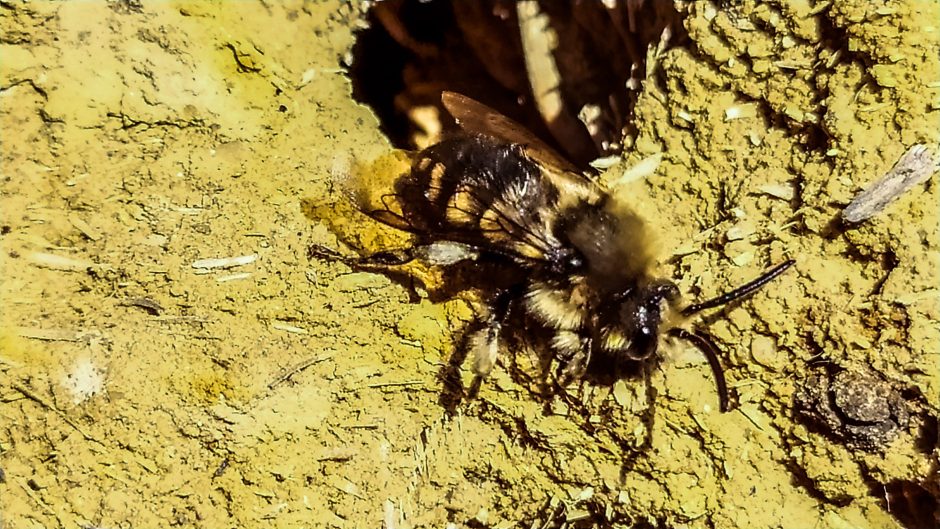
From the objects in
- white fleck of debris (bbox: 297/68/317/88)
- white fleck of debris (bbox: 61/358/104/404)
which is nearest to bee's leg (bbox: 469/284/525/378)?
white fleck of debris (bbox: 297/68/317/88)

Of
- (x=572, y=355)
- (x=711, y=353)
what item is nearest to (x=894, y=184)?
(x=711, y=353)

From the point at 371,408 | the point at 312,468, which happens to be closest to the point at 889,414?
the point at 371,408

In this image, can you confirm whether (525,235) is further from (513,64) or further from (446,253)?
(513,64)

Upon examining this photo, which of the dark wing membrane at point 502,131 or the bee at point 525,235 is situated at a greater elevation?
the dark wing membrane at point 502,131

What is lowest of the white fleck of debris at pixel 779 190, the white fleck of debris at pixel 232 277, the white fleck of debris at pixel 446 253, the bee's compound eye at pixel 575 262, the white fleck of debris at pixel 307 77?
the white fleck of debris at pixel 232 277

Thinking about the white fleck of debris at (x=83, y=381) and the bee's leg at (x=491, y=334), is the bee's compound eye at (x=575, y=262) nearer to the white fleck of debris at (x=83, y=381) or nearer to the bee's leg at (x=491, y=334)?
the bee's leg at (x=491, y=334)

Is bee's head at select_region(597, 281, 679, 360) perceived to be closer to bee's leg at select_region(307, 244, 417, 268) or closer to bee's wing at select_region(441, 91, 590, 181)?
bee's wing at select_region(441, 91, 590, 181)

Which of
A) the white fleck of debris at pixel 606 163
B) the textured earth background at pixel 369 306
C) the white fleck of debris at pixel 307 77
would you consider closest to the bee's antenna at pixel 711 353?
the textured earth background at pixel 369 306
